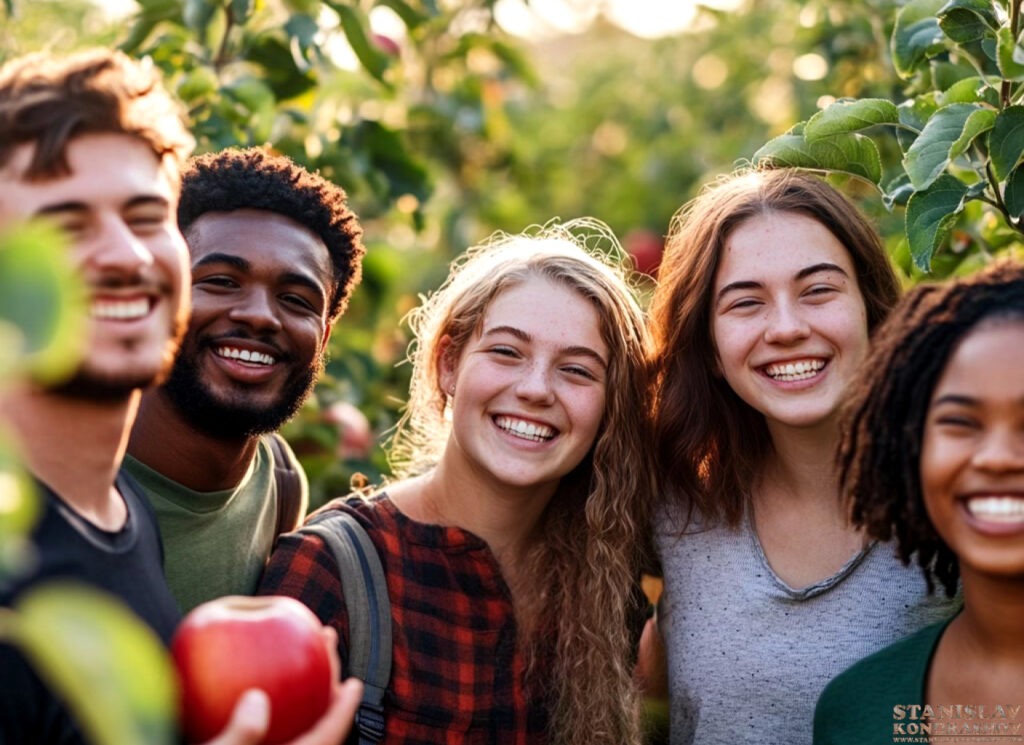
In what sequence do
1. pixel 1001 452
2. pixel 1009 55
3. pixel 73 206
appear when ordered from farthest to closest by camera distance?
pixel 1009 55
pixel 1001 452
pixel 73 206

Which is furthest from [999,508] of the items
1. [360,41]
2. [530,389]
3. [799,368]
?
[360,41]

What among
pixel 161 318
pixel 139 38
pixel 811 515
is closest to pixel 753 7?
pixel 139 38

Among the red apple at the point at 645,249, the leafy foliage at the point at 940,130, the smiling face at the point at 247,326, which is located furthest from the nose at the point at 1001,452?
the red apple at the point at 645,249

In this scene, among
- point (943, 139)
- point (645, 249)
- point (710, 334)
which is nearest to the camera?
point (943, 139)

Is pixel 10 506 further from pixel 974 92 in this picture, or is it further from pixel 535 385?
pixel 974 92

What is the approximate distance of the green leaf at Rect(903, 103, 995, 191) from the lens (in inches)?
86.5


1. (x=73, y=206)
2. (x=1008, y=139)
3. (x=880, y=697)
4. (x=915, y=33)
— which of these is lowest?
(x=880, y=697)

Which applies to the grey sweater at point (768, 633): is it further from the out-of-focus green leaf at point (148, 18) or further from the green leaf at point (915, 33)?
the out-of-focus green leaf at point (148, 18)

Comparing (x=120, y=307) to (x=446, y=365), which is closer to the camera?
(x=120, y=307)

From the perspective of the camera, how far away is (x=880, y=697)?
2057mm

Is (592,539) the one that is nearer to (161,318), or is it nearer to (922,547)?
(922,547)

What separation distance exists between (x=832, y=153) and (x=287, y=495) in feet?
4.36

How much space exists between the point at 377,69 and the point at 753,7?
391cm

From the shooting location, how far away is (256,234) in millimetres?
2568
